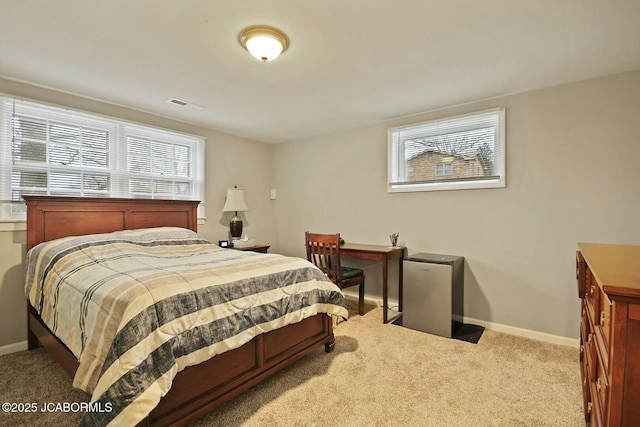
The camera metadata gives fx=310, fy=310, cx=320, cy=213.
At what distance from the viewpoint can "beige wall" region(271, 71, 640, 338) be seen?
2.48 meters

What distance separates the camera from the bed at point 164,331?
4.48 feet

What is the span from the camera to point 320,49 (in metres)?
2.13

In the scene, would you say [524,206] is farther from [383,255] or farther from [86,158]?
[86,158]

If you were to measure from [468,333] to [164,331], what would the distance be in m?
2.65

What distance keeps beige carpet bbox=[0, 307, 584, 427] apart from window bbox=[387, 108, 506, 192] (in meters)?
1.57

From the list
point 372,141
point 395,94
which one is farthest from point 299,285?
point 372,141

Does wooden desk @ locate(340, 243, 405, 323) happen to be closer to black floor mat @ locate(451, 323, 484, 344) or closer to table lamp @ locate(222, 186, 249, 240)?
black floor mat @ locate(451, 323, 484, 344)

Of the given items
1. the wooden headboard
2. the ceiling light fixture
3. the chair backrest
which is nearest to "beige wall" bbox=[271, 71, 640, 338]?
the chair backrest

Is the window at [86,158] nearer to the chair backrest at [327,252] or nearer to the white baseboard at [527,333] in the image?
the chair backrest at [327,252]

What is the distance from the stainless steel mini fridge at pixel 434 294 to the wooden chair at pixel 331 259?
1.79 feet

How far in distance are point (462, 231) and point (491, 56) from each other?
1.65 metres

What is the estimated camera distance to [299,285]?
87.4 inches

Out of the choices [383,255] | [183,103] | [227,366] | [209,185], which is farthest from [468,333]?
[183,103]

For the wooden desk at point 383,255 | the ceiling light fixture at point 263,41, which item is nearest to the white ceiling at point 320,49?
the ceiling light fixture at point 263,41
